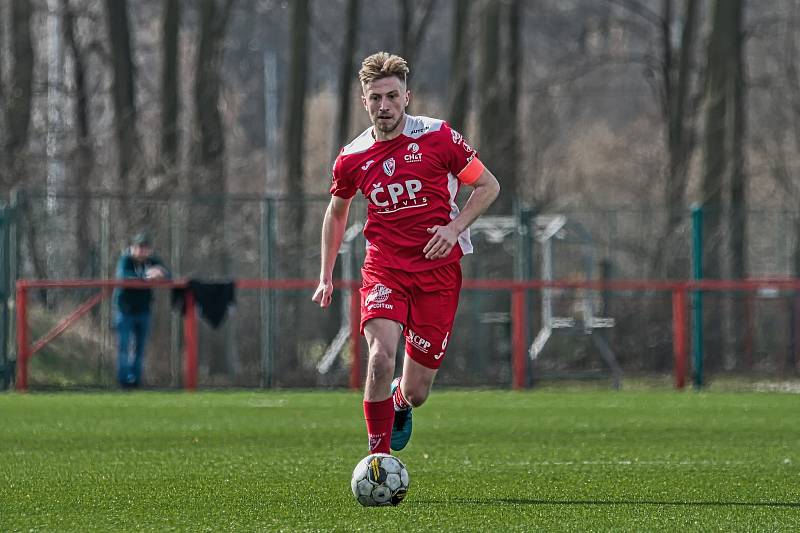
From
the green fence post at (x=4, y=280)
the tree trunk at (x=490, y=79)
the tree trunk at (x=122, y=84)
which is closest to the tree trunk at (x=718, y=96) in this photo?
the tree trunk at (x=490, y=79)

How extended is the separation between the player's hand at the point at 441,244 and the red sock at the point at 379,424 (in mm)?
720

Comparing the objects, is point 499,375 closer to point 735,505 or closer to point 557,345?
point 557,345

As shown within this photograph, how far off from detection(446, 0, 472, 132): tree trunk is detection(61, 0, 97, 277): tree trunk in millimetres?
6363

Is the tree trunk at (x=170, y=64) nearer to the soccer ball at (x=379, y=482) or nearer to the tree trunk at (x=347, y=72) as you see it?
the tree trunk at (x=347, y=72)

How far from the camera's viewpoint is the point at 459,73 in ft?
91.7

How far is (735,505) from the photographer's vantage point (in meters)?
7.18

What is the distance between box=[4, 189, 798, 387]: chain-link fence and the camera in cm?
1961

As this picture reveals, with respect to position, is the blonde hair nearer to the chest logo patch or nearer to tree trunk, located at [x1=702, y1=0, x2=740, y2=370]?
the chest logo patch

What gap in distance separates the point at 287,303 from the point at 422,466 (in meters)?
13.1

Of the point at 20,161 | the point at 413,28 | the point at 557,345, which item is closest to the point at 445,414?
the point at 557,345

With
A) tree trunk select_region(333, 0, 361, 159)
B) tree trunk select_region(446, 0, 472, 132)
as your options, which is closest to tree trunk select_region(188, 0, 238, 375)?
tree trunk select_region(333, 0, 361, 159)

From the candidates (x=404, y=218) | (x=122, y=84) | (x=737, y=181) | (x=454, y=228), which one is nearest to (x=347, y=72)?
(x=122, y=84)

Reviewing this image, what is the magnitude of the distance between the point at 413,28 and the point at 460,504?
80.8ft

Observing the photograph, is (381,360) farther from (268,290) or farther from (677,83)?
(677,83)
